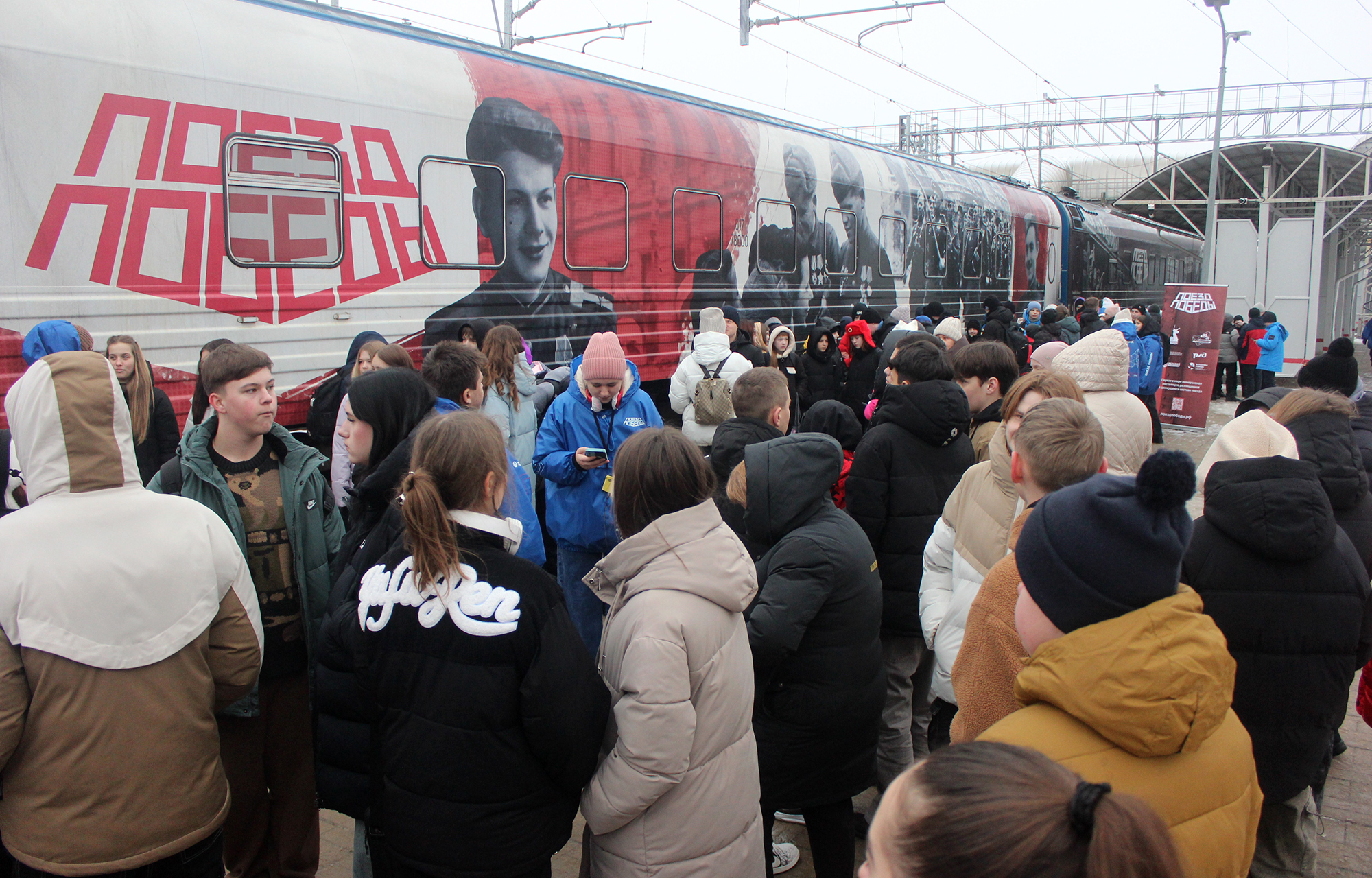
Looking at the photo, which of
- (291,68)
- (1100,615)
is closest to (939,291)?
(291,68)

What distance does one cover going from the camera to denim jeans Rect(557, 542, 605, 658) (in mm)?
4516

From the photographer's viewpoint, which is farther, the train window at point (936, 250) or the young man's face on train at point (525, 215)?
the train window at point (936, 250)

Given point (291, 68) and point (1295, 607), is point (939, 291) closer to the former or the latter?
point (291, 68)

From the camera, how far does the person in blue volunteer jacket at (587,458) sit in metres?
4.41

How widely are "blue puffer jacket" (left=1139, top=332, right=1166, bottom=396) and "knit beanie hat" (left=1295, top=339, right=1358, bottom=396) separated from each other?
7.13m

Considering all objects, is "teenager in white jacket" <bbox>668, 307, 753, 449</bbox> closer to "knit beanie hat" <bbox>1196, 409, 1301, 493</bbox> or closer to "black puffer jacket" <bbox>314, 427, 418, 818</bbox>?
"knit beanie hat" <bbox>1196, 409, 1301, 493</bbox>

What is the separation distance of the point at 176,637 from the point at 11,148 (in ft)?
12.7

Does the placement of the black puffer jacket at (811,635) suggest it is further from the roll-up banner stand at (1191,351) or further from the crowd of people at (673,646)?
the roll-up banner stand at (1191,351)

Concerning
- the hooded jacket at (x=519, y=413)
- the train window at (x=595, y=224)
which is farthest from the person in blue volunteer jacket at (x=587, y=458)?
the train window at (x=595, y=224)

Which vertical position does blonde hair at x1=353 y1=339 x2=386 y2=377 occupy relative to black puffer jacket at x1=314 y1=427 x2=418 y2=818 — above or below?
above

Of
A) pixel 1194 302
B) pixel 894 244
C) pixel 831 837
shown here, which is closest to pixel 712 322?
→ pixel 831 837

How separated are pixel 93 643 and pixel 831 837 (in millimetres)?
2174

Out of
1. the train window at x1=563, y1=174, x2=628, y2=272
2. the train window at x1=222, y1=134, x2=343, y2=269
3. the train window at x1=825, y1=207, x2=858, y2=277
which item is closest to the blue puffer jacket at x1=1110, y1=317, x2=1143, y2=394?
the train window at x1=825, y1=207, x2=858, y2=277

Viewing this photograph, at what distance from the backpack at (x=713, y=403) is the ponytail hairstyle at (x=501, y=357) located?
1.37 meters
